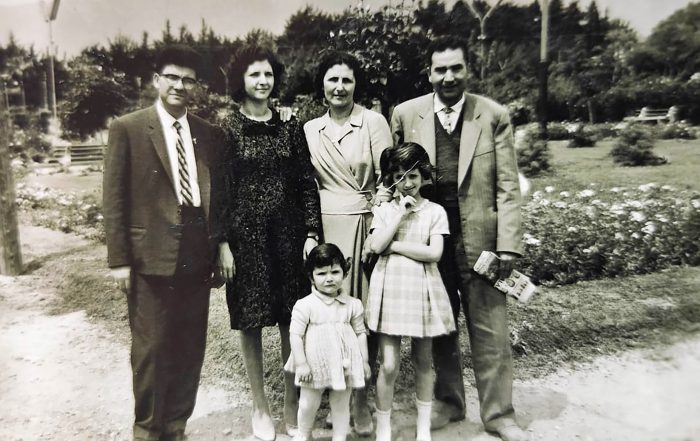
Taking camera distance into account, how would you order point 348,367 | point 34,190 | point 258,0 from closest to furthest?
point 348,367 < point 258,0 < point 34,190

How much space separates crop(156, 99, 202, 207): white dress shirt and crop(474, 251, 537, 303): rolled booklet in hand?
1.66 meters

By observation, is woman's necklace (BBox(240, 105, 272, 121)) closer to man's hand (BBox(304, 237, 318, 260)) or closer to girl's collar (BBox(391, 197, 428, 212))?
man's hand (BBox(304, 237, 318, 260))

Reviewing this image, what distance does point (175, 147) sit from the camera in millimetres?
2900

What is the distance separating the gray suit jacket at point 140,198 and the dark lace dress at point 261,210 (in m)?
0.22

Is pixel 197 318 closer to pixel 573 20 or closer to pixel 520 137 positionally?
pixel 520 137

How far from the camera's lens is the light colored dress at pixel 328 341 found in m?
2.64

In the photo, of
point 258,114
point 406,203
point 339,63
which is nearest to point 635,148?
point 406,203

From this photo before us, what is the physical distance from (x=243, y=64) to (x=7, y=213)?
7.21 ft

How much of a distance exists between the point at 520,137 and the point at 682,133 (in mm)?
1131

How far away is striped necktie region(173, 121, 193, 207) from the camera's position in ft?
9.51

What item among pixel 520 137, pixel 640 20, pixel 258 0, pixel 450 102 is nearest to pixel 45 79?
pixel 258 0

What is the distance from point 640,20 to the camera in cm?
354

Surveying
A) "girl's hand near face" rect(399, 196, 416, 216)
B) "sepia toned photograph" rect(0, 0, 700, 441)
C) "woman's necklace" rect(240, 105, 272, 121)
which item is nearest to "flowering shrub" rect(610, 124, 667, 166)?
"sepia toned photograph" rect(0, 0, 700, 441)

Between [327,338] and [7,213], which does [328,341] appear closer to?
[327,338]
